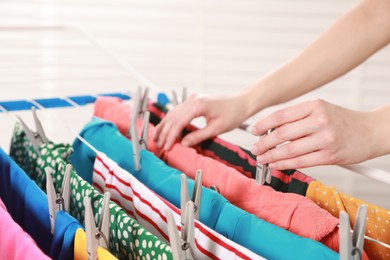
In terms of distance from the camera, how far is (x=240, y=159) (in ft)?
3.83

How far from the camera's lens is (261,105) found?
48.3 inches

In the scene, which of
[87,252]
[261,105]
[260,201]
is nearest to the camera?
[87,252]

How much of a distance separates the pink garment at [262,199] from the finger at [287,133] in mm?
67

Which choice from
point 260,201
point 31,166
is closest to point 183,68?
point 31,166

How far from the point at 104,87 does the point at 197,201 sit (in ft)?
6.93

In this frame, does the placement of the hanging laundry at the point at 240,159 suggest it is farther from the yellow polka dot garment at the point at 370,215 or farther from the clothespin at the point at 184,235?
the clothespin at the point at 184,235

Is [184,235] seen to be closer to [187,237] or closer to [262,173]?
[187,237]

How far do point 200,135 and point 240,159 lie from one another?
10 centimetres

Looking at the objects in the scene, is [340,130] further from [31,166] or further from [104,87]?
[104,87]

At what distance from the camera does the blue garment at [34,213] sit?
0.89m

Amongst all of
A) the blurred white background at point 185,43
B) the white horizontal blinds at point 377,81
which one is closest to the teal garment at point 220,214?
the blurred white background at point 185,43

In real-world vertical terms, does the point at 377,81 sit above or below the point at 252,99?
below

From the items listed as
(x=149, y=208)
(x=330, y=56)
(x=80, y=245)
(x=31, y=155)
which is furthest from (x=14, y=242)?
(x=330, y=56)

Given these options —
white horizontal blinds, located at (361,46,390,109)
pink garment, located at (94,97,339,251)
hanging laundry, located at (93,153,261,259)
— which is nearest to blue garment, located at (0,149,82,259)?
hanging laundry, located at (93,153,261,259)
